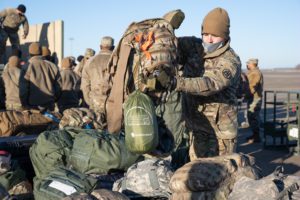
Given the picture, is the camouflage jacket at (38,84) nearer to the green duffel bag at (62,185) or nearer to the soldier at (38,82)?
the soldier at (38,82)

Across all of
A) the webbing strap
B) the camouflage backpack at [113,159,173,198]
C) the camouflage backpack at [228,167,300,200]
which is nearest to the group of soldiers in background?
the webbing strap

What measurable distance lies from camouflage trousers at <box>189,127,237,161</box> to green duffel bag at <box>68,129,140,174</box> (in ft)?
3.74

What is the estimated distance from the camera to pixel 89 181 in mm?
3008

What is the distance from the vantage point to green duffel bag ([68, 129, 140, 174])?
11.1ft

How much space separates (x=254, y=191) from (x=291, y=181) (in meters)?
0.34

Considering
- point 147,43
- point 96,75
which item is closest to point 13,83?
point 96,75

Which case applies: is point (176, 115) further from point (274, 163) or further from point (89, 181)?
point (274, 163)

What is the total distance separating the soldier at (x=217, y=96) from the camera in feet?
13.0

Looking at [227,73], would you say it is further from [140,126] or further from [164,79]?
[140,126]

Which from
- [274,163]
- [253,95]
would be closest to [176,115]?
[274,163]

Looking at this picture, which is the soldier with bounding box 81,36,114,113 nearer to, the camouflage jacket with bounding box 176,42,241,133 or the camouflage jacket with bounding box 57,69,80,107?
the camouflage jacket with bounding box 176,42,241,133

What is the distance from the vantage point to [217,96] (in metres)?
4.31

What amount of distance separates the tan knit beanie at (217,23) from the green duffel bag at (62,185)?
184 centimetres

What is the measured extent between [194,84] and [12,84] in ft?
16.1
